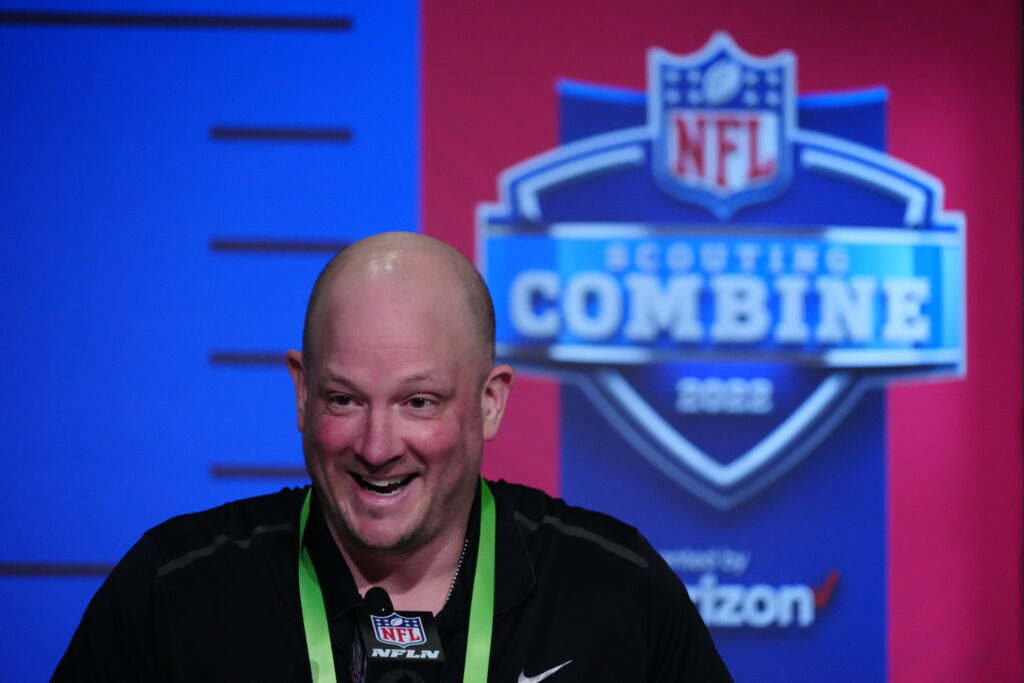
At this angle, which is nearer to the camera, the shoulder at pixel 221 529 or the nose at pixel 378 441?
the nose at pixel 378 441

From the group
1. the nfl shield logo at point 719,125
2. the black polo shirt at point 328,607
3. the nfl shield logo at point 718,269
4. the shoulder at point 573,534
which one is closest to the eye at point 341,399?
the black polo shirt at point 328,607

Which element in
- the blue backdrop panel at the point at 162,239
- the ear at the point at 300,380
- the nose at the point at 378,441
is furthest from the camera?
the blue backdrop panel at the point at 162,239

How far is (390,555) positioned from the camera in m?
1.35

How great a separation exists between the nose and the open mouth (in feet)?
0.11

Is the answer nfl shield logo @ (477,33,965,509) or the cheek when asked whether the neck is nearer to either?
the cheek

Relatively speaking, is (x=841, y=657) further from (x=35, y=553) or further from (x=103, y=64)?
(x=103, y=64)

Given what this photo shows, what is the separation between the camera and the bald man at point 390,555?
1.28 meters

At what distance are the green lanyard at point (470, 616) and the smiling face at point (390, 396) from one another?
2.8 inches

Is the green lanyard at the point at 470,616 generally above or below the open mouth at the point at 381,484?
below

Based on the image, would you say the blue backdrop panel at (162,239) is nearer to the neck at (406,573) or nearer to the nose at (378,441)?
the neck at (406,573)

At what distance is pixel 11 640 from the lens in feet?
7.97

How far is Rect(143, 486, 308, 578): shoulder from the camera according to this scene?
1362mm

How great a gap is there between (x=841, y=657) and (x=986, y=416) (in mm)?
680

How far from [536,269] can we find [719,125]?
1.87 feet
